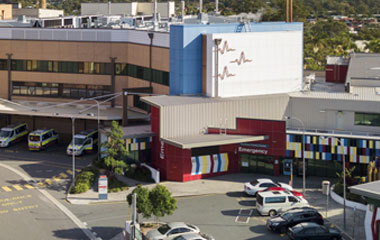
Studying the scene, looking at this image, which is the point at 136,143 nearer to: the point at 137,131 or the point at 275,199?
the point at 137,131

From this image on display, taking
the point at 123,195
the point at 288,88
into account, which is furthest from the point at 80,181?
the point at 288,88

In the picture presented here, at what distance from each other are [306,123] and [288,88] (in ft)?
21.9

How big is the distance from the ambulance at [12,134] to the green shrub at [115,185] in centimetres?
2027

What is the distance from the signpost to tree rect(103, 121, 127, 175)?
3373mm

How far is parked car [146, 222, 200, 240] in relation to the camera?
42.4 meters

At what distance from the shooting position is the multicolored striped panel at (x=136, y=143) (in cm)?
6050

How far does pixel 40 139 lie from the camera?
229 feet

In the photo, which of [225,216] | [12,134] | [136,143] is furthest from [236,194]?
[12,134]

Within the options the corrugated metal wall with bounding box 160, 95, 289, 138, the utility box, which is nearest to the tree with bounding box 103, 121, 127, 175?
the corrugated metal wall with bounding box 160, 95, 289, 138

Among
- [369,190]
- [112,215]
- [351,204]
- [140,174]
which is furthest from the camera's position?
[140,174]

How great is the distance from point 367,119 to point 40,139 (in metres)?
35.8

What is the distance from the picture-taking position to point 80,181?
55938 mm

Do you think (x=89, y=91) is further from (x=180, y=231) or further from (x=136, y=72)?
(x=180, y=231)

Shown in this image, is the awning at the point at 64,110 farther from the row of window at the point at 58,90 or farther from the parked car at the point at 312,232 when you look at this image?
the parked car at the point at 312,232
